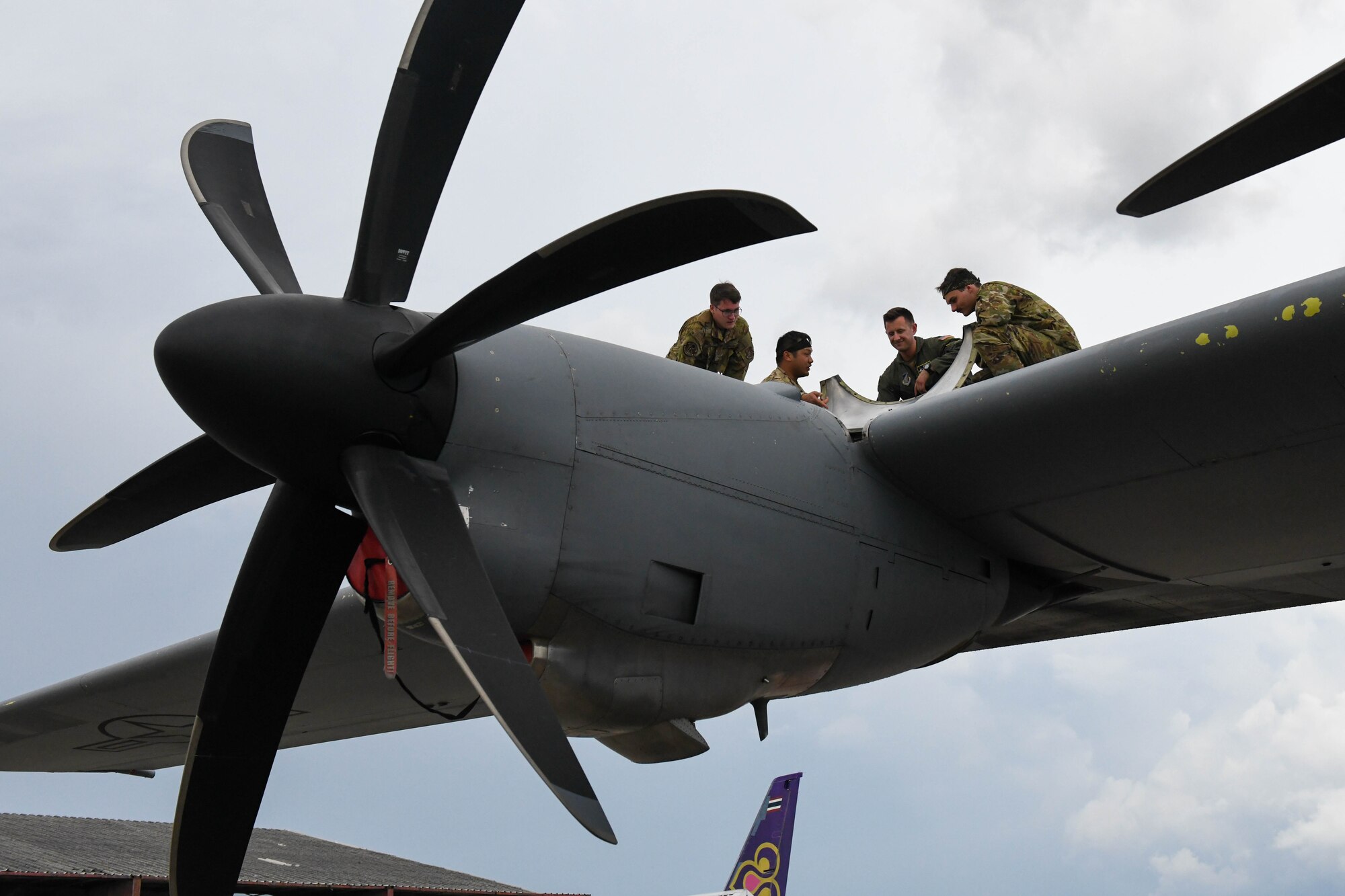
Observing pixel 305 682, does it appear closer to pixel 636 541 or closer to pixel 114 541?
pixel 114 541

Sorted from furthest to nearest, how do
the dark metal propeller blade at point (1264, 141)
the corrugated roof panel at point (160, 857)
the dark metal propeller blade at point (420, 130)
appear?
1. the corrugated roof panel at point (160, 857)
2. the dark metal propeller blade at point (420, 130)
3. the dark metal propeller blade at point (1264, 141)

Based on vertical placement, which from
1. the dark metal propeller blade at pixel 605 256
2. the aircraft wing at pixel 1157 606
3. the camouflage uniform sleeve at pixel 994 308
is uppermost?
the camouflage uniform sleeve at pixel 994 308

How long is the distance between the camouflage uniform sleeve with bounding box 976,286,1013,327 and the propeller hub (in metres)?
4.14

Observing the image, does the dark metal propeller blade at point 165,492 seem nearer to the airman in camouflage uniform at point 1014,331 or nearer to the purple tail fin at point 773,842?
the airman in camouflage uniform at point 1014,331

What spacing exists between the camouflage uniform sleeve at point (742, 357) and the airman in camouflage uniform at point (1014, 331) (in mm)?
1506

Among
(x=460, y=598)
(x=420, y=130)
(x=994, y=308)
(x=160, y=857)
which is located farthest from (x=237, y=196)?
(x=160, y=857)

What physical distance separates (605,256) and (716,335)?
313 centimetres

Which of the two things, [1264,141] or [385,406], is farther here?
[385,406]

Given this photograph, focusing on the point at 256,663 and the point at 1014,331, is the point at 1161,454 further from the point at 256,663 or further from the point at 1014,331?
the point at 256,663

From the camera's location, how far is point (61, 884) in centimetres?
2159

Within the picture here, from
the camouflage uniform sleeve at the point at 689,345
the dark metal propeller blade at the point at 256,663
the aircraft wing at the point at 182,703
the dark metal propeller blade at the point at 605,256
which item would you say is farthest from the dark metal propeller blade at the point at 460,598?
the camouflage uniform sleeve at the point at 689,345

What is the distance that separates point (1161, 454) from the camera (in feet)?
18.6

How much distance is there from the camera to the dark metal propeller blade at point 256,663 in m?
5.55

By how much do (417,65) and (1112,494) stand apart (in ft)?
13.2
